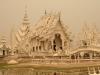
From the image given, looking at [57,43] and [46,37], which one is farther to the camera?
[57,43]

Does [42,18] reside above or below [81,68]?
above

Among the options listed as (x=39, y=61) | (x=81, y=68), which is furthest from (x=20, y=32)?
(x=81, y=68)

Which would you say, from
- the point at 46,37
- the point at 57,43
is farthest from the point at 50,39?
the point at 57,43

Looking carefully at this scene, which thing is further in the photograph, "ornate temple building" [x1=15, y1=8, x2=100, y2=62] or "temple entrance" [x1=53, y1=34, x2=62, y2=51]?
"temple entrance" [x1=53, y1=34, x2=62, y2=51]

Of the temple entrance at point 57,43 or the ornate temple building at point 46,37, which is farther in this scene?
the temple entrance at point 57,43

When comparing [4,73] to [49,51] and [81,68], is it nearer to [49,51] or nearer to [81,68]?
[81,68]

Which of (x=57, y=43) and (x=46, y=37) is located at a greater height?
(x=46, y=37)

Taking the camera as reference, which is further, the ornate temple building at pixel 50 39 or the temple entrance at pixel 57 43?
the temple entrance at pixel 57 43

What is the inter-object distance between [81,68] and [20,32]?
1444 cm

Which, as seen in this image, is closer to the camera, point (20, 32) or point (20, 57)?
point (20, 57)

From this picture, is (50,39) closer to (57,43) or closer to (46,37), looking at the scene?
(46,37)

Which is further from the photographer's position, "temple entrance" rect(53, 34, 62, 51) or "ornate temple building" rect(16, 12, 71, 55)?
"temple entrance" rect(53, 34, 62, 51)

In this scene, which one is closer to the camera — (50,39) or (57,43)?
(50,39)

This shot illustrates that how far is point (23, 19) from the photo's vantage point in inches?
1571
